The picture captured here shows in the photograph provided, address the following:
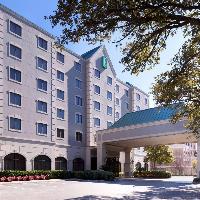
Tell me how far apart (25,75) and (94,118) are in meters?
15.5

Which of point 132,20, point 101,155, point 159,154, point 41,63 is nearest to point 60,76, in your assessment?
point 41,63

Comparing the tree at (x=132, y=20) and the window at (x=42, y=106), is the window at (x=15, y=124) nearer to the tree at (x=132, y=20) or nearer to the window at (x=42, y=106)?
the window at (x=42, y=106)

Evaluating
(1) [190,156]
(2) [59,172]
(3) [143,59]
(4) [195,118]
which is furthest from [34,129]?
(1) [190,156]

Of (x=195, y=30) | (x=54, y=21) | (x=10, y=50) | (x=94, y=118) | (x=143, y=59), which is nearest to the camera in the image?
(x=54, y=21)

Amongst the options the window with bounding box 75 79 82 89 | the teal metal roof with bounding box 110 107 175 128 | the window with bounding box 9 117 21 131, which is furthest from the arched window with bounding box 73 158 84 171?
the window with bounding box 9 117 21 131

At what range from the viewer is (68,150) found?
159ft

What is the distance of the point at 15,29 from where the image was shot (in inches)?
1594

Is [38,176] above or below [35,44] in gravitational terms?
below

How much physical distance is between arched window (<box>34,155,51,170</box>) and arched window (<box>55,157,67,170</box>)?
1966 mm

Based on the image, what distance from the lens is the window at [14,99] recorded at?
128ft

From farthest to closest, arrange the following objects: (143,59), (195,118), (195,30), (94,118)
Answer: (94,118)
(195,118)
(143,59)
(195,30)

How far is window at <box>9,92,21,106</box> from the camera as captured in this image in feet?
128

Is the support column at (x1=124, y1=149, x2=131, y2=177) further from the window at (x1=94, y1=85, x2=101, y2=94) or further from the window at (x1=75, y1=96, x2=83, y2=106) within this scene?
the window at (x1=75, y1=96, x2=83, y2=106)

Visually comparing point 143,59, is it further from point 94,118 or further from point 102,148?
point 94,118
